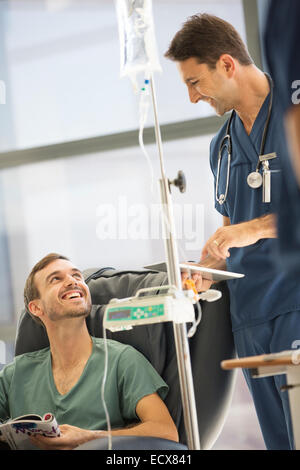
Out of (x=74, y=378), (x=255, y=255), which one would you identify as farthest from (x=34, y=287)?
(x=255, y=255)

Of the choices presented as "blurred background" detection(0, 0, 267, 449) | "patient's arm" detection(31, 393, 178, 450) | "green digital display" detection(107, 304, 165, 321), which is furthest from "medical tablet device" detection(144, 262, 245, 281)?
"blurred background" detection(0, 0, 267, 449)

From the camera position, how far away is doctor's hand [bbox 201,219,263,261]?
178 centimetres

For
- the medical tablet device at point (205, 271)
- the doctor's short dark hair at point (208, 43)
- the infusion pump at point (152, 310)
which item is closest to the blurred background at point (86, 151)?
the doctor's short dark hair at point (208, 43)

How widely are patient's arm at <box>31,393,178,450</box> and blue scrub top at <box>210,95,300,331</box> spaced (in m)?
0.35

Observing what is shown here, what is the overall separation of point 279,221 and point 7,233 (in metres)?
2.66

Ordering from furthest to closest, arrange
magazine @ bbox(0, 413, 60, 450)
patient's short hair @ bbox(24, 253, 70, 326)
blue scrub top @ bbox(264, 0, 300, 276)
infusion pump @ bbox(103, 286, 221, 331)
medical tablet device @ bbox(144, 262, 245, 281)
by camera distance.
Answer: patient's short hair @ bbox(24, 253, 70, 326) < magazine @ bbox(0, 413, 60, 450) < medical tablet device @ bbox(144, 262, 245, 281) < infusion pump @ bbox(103, 286, 221, 331) < blue scrub top @ bbox(264, 0, 300, 276)

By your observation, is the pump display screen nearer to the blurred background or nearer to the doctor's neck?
the doctor's neck

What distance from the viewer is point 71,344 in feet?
6.93

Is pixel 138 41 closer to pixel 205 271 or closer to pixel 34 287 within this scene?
pixel 205 271

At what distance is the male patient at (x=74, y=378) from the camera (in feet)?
6.09

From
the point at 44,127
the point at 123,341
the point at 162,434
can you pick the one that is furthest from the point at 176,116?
the point at 162,434

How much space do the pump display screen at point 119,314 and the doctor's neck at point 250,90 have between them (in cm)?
85

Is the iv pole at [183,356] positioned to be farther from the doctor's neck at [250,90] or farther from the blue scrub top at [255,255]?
the doctor's neck at [250,90]
